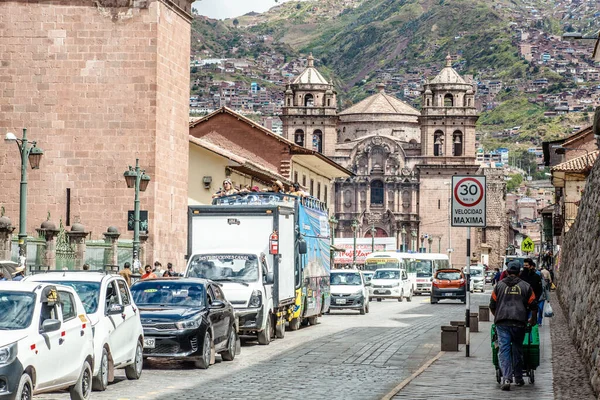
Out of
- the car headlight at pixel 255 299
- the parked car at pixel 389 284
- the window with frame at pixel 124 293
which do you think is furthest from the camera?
the parked car at pixel 389 284

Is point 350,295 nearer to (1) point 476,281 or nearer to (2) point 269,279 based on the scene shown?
(2) point 269,279

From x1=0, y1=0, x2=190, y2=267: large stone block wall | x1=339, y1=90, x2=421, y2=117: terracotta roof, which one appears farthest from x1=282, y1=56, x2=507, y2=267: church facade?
x1=0, y1=0, x2=190, y2=267: large stone block wall

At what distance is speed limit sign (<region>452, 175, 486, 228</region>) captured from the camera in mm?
22375

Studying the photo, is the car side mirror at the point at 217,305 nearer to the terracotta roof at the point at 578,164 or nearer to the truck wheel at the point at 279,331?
the truck wheel at the point at 279,331

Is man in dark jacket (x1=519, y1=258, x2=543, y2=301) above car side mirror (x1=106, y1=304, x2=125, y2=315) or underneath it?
above

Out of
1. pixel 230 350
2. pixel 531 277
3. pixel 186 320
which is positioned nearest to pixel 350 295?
pixel 531 277

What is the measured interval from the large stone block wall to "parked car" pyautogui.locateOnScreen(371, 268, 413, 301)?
18.9 m

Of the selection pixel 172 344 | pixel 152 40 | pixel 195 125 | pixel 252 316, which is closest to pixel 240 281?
pixel 252 316

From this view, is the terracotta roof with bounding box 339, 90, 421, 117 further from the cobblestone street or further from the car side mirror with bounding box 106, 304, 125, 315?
the car side mirror with bounding box 106, 304, 125, 315

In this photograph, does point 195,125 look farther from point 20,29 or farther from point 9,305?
point 9,305

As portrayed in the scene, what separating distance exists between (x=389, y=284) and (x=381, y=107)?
10788 centimetres

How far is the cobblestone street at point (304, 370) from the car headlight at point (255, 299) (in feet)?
2.61

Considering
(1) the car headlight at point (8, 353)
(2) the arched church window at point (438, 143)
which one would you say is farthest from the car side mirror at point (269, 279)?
(2) the arched church window at point (438, 143)

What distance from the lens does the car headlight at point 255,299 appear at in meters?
24.3
